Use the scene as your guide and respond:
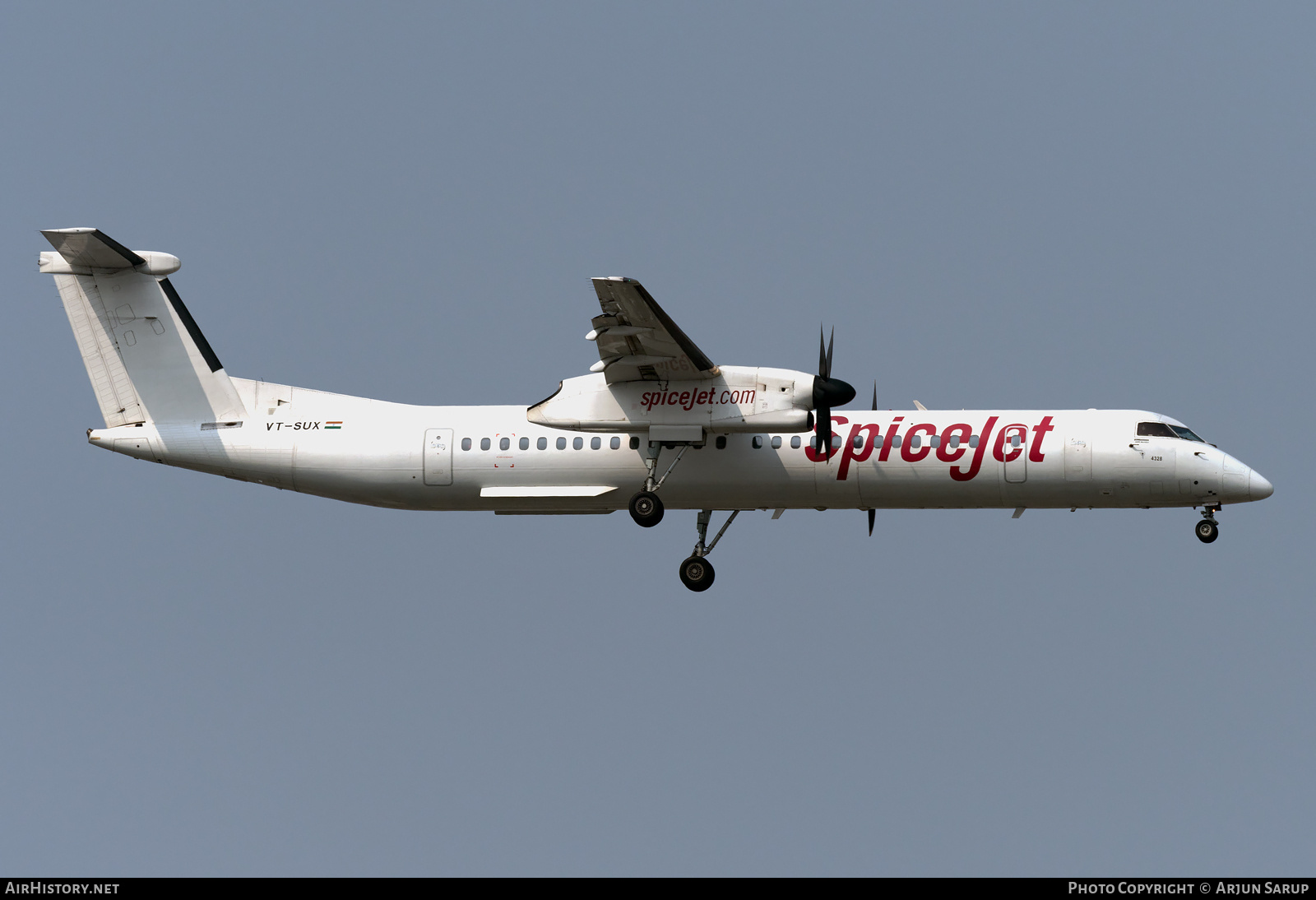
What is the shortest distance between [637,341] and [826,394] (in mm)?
3173

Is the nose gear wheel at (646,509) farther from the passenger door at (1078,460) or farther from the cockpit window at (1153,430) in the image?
the cockpit window at (1153,430)

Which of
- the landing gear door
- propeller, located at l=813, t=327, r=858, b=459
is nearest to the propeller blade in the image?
propeller, located at l=813, t=327, r=858, b=459

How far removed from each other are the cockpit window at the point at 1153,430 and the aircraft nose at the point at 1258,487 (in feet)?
4.66

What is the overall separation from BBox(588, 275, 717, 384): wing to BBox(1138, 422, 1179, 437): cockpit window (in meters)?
7.34

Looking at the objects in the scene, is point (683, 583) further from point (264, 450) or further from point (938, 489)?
point (264, 450)

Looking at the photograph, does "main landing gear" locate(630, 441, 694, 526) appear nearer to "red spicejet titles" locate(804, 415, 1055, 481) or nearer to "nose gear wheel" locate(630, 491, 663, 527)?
"nose gear wheel" locate(630, 491, 663, 527)

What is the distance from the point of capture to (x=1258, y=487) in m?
27.5

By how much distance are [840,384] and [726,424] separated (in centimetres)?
197

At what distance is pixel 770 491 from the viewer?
92.1 ft

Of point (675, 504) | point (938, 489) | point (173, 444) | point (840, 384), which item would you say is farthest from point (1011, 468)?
point (173, 444)

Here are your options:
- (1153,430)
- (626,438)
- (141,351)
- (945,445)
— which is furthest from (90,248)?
(1153,430)

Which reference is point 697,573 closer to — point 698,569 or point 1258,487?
point 698,569

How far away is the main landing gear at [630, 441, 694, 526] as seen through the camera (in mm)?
27422

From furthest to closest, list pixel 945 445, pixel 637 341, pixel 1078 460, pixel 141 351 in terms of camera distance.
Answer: pixel 141 351, pixel 945 445, pixel 1078 460, pixel 637 341
